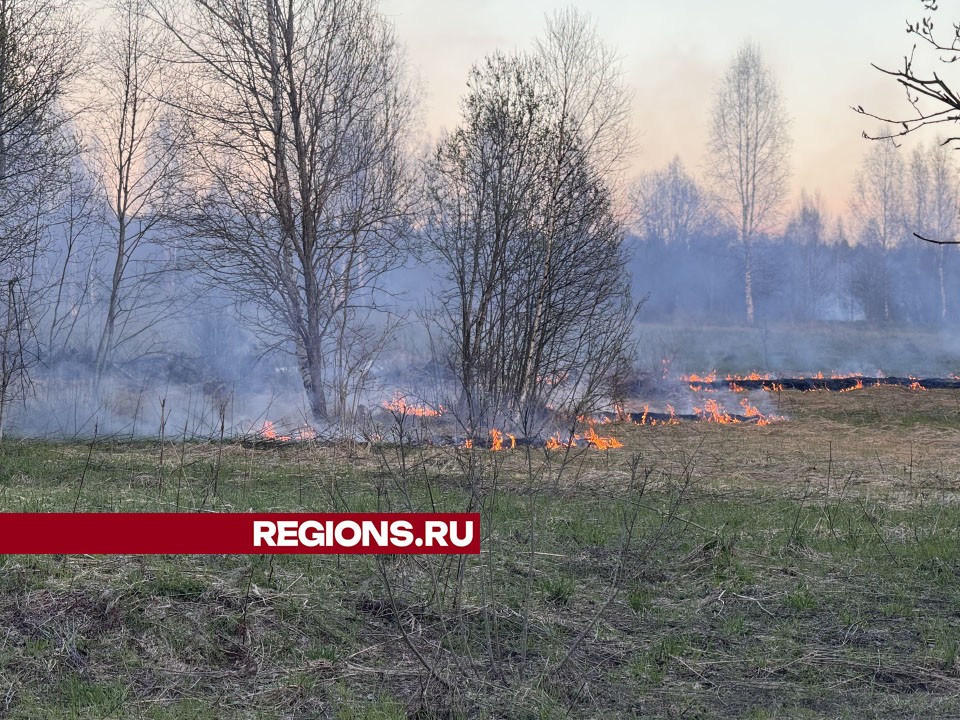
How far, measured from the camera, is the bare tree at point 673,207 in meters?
61.6

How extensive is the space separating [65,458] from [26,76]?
18.0 feet

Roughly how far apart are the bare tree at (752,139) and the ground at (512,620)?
28714 millimetres

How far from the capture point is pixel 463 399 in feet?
49.7

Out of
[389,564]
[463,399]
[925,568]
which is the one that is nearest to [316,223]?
[463,399]

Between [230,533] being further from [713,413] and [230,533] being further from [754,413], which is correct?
[754,413]

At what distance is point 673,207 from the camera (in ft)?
205

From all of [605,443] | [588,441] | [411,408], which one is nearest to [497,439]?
[588,441]

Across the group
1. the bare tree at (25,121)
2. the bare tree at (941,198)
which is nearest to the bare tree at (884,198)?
the bare tree at (941,198)

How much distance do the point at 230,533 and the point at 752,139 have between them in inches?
1296

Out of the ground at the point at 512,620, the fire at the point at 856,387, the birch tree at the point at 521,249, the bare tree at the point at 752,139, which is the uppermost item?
the bare tree at the point at 752,139

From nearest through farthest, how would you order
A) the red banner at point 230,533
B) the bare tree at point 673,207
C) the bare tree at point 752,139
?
the red banner at point 230,533
the bare tree at point 752,139
the bare tree at point 673,207

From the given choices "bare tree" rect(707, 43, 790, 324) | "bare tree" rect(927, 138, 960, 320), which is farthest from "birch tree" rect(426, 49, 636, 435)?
"bare tree" rect(927, 138, 960, 320)

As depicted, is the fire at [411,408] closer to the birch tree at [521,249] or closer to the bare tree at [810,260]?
the birch tree at [521,249]

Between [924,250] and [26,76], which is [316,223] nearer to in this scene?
[26,76]
